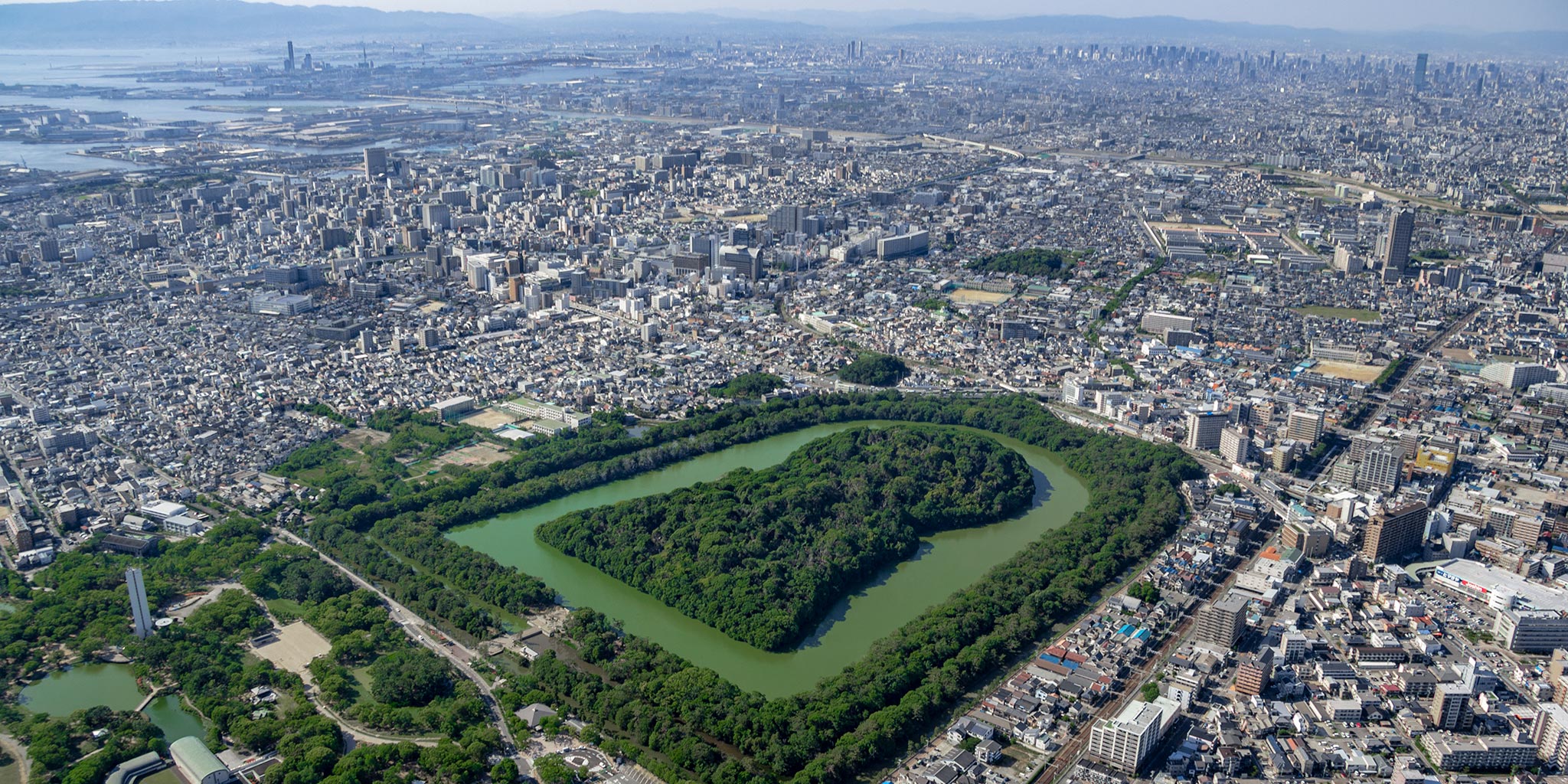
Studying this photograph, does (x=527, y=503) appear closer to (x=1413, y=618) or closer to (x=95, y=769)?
(x=95, y=769)

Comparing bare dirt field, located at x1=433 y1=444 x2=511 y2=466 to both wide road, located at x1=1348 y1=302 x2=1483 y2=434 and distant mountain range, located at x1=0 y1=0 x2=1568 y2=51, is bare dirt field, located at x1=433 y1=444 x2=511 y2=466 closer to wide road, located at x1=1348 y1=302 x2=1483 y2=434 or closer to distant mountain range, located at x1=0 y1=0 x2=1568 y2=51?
wide road, located at x1=1348 y1=302 x2=1483 y2=434

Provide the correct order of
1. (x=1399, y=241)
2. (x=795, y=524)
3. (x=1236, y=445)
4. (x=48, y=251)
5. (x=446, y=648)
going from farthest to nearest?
(x=48, y=251)
(x=1399, y=241)
(x=1236, y=445)
(x=795, y=524)
(x=446, y=648)

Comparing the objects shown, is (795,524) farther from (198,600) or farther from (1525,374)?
(1525,374)

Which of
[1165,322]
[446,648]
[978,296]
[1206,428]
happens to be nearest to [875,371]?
[1206,428]

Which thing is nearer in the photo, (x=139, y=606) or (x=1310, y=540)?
(x=139, y=606)

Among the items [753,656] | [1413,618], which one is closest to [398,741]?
[753,656]

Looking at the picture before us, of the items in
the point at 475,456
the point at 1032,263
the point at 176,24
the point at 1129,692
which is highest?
the point at 176,24
